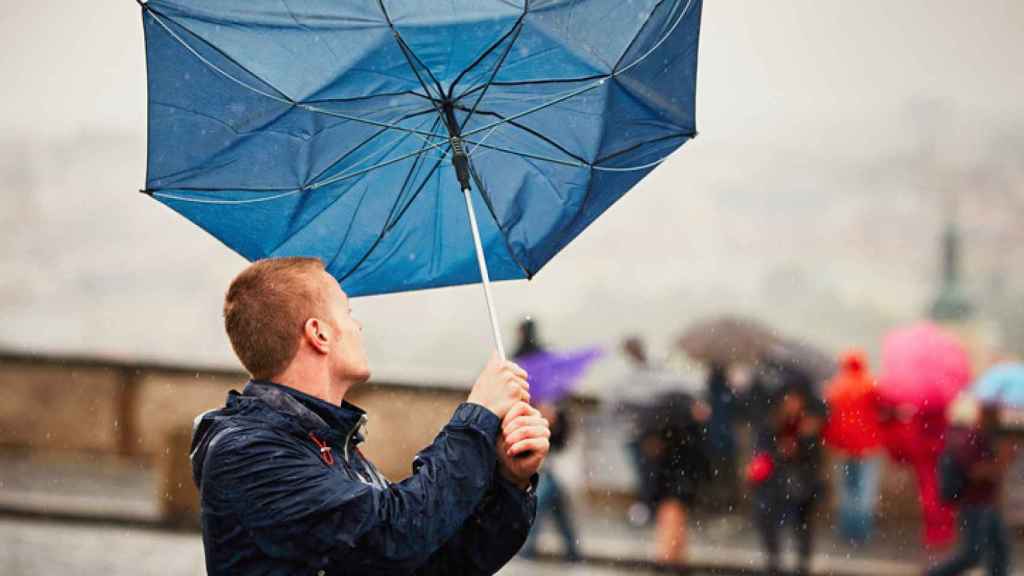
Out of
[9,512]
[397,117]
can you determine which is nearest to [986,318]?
[9,512]

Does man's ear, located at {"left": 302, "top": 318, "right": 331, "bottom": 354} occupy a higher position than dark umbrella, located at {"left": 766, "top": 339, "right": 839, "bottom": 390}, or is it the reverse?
man's ear, located at {"left": 302, "top": 318, "right": 331, "bottom": 354}

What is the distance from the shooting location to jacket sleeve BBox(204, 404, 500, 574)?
1.82 m

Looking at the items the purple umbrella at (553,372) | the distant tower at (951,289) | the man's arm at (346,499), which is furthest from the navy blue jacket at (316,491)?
the distant tower at (951,289)

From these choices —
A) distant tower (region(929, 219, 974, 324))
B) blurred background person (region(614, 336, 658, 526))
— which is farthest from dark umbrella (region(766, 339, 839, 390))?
distant tower (region(929, 219, 974, 324))

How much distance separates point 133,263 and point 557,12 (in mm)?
10402

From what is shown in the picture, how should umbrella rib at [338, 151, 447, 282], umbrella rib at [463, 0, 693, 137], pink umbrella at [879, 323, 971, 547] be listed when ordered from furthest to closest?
pink umbrella at [879, 323, 971, 547], umbrella rib at [338, 151, 447, 282], umbrella rib at [463, 0, 693, 137]

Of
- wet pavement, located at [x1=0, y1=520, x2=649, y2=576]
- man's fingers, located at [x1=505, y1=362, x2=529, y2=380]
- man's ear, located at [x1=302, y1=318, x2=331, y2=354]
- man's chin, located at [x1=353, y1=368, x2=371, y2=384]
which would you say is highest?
man's ear, located at [x1=302, y1=318, x2=331, y2=354]

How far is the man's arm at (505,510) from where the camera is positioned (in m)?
1.92

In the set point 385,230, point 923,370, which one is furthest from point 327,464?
point 923,370

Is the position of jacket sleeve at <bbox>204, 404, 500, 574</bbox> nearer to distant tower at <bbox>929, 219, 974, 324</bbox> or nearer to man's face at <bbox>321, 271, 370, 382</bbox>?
man's face at <bbox>321, 271, 370, 382</bbox>

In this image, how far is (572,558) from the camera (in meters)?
7.05

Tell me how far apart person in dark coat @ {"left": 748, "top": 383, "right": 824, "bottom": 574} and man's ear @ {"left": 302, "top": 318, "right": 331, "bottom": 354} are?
4563 millimetres

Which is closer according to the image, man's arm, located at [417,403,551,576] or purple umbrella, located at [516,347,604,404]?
man's arm, located at [417,403,551,576]

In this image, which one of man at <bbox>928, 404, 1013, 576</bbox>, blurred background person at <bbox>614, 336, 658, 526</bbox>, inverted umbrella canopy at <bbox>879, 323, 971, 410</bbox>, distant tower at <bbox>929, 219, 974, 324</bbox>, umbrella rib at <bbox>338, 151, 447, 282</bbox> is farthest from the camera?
distant tower at <bbox>929, 219, 974, 324</bbox>
